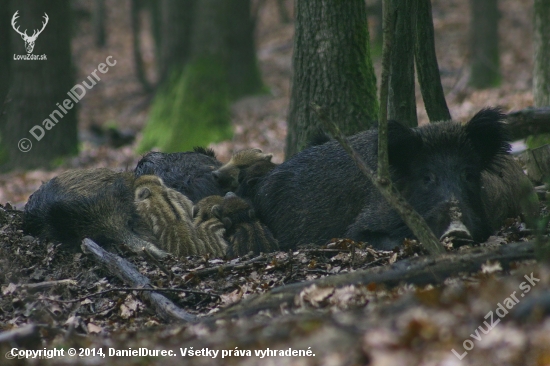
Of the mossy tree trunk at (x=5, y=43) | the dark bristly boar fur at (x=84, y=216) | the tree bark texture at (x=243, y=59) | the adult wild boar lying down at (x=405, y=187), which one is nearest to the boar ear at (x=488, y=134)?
the adult wild boar lying down at (x=405, y=187)

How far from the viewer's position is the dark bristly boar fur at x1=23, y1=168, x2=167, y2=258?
814 cm

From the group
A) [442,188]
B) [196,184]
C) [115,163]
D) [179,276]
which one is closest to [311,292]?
[179,276]

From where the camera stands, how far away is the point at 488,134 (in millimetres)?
7727

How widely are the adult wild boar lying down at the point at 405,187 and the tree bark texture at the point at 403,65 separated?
1.89 ft

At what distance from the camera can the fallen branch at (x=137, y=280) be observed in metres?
5.70

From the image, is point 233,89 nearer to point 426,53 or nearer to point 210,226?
point 426,53

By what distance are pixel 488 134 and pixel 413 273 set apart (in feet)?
10.8

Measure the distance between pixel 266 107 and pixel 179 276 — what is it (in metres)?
16.9

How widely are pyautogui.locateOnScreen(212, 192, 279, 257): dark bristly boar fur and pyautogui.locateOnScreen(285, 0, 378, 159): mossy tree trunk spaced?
5.38ft

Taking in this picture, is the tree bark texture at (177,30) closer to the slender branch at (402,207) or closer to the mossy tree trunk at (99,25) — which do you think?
the slender branch at (402,207)

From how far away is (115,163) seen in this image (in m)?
17.4

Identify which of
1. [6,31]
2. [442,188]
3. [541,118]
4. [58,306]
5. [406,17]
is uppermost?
[6,31]

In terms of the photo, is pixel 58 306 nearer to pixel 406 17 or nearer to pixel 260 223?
pixel 260 223

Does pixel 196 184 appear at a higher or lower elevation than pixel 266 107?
lower
